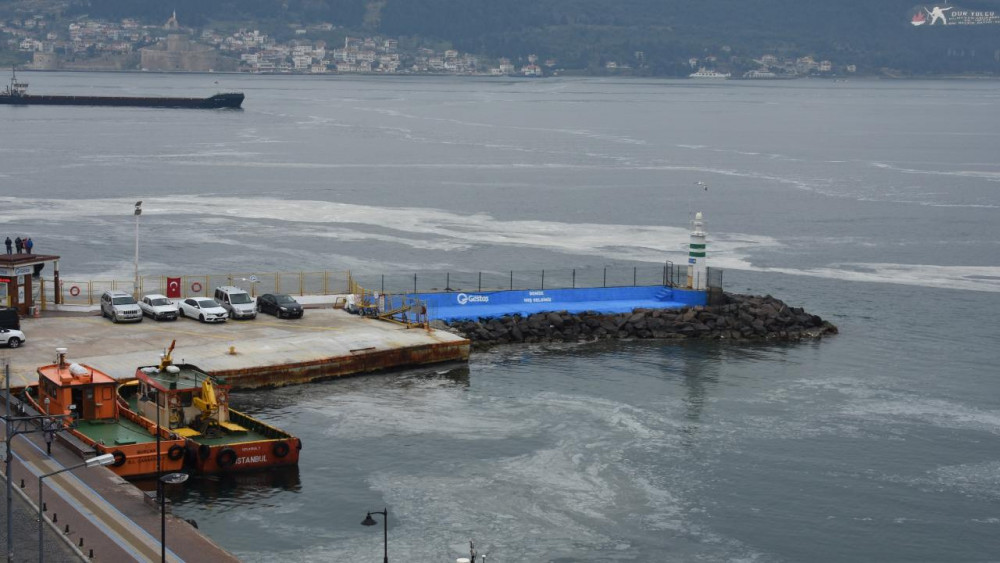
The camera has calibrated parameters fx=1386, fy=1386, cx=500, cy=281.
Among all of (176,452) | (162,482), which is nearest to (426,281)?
(176,452)

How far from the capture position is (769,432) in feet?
164

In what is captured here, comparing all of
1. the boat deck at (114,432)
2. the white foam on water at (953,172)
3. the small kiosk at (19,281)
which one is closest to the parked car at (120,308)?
the small kiosk at (19,281)

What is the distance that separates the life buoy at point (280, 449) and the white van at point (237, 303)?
693 inches

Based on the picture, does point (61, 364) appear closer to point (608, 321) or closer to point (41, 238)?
point (608, 321)

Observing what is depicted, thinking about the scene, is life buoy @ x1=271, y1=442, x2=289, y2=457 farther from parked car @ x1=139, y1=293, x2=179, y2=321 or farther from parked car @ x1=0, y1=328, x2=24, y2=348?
parked car @ x1=139, y1=293, x2=179, y2=321

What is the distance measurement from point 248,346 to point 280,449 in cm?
1263

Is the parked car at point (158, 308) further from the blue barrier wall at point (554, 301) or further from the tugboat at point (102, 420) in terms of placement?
the tugboat at point (102, 420)

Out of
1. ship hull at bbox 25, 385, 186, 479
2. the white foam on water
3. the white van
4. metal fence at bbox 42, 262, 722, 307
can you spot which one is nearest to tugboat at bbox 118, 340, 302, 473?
ship hull at bbox 25, 385, 186, 479

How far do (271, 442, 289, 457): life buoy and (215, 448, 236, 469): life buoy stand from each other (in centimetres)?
129

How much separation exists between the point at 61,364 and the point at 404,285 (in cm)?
3552

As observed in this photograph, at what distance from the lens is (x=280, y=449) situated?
4322 centimetres

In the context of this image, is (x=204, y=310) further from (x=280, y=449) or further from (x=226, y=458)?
(x=226, y=458)

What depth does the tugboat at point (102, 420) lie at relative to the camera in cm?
4144

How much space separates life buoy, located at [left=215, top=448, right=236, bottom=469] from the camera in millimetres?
42344
